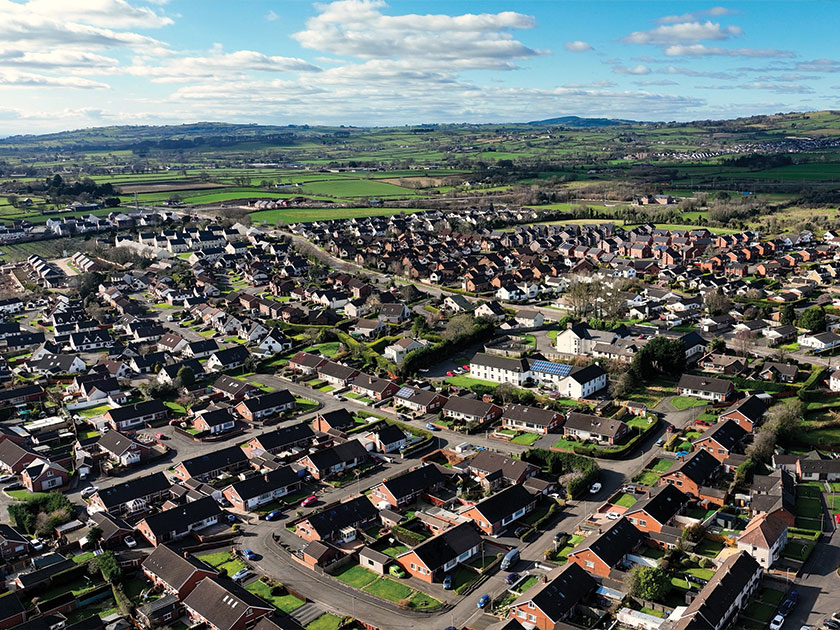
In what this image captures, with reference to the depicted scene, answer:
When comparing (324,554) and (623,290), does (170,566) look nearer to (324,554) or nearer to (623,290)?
(324,554)

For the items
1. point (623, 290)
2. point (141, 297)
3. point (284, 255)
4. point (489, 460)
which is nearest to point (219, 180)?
point (284, 255)

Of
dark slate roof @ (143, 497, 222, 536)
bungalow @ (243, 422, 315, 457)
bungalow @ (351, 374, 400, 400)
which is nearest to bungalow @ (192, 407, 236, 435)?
bungalow @ (243, 422, 315, 457)

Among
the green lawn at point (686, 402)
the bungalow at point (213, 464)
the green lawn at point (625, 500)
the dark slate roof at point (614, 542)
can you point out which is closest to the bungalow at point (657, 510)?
the green lawn at point (625, 500)

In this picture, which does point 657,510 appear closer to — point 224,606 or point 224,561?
point 224,606

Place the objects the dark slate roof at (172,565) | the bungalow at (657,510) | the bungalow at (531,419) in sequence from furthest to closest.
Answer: the bungalow at (531,419) → the bungalow at (657,510) → the dark slate roof at (172,565)

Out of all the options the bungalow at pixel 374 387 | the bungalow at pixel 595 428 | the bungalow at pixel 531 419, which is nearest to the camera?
the bungalow at pixel 595 428

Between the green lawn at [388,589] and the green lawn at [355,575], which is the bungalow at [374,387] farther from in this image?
the green lawn at [388,589]
